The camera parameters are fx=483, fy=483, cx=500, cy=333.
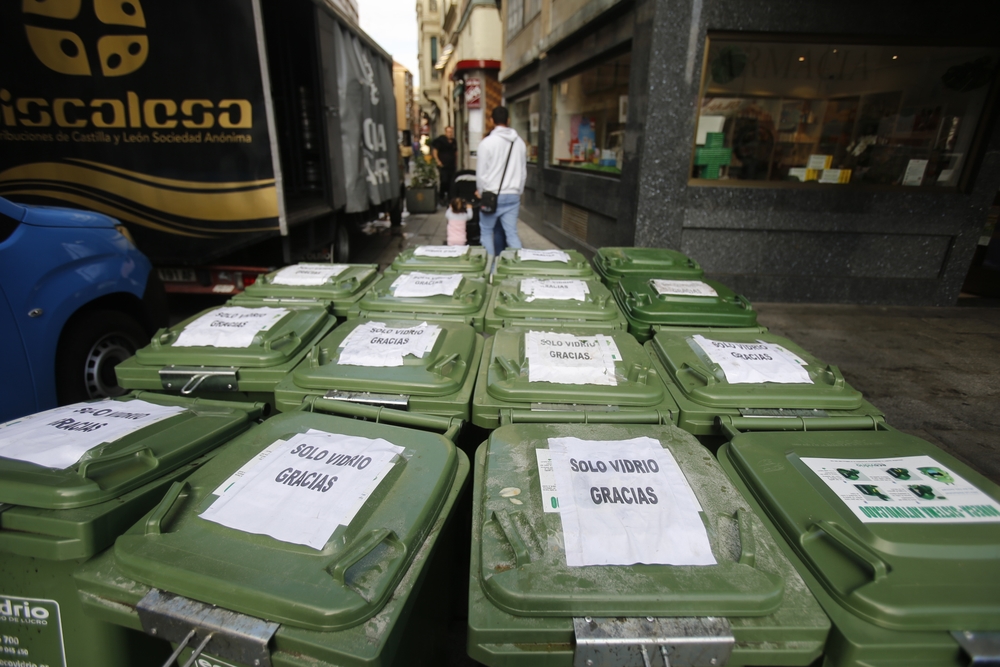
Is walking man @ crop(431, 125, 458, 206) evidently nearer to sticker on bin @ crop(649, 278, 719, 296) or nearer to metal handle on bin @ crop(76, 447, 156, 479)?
sticker on bin @ crop(649, 278, 719, 296)

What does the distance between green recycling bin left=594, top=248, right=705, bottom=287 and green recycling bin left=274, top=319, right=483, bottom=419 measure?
1.70 m

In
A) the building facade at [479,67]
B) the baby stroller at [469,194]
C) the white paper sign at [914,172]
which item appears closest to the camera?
the white paper sign at [914,172]

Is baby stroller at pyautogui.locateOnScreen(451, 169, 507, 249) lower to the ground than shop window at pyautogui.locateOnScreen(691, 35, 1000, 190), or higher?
lower

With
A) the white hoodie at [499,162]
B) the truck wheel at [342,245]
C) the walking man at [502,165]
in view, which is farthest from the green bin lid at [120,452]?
the truck wheel at [342,245]

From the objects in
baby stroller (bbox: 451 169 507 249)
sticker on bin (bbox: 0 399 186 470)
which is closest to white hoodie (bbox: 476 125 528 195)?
baby stroller (bbox: 451 169 507 249)

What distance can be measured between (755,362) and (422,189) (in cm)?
1175

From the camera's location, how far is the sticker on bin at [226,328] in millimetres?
2178

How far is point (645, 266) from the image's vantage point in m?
3.68

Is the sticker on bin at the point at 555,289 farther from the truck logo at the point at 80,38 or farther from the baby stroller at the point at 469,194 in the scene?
the truck logo at the point at 80,38

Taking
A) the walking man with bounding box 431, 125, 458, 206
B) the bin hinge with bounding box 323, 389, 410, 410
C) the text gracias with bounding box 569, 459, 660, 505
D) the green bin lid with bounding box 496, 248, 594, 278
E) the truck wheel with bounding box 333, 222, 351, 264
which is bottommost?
the truck wheel with bounding box 333, 222, 351, 264

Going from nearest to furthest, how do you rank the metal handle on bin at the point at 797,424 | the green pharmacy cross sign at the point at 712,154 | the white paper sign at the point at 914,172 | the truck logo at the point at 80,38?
1. the metal handle on bin at the point at 797,424
2. the truck logo at the point at 80,38
3. the green pharmacy cross sign at the point at 712,154
4. the white paper sign at the point at 914,172

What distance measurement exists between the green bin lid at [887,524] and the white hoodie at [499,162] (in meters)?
5.05

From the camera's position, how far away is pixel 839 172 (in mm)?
5895

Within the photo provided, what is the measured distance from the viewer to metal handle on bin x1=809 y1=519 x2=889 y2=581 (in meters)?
1.09
